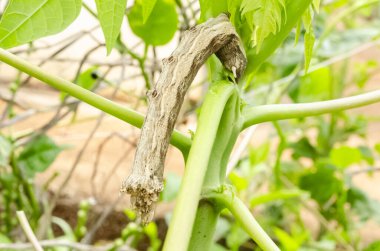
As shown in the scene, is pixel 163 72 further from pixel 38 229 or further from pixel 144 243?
pixel 144 243

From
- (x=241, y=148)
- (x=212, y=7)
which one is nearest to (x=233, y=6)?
(x=212, y=7)

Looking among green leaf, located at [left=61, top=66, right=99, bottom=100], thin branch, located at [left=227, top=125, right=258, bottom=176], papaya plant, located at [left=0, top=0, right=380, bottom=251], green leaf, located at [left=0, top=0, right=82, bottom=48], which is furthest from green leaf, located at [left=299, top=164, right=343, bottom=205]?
green leaf, located at [left=0, top=0, right=82, bottom=48]

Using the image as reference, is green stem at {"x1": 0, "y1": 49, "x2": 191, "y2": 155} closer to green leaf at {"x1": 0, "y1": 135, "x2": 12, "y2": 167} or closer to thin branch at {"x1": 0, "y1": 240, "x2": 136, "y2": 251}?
thin branch at {"x1": 0, "y1": 240, "x2": 136, "y2": 251}

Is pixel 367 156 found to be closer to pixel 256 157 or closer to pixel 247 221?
pixel 256 157

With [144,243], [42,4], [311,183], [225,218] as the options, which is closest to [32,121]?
[144,243]

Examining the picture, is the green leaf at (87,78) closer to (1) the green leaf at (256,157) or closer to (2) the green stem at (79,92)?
(1) the green leaf at (256,157)
